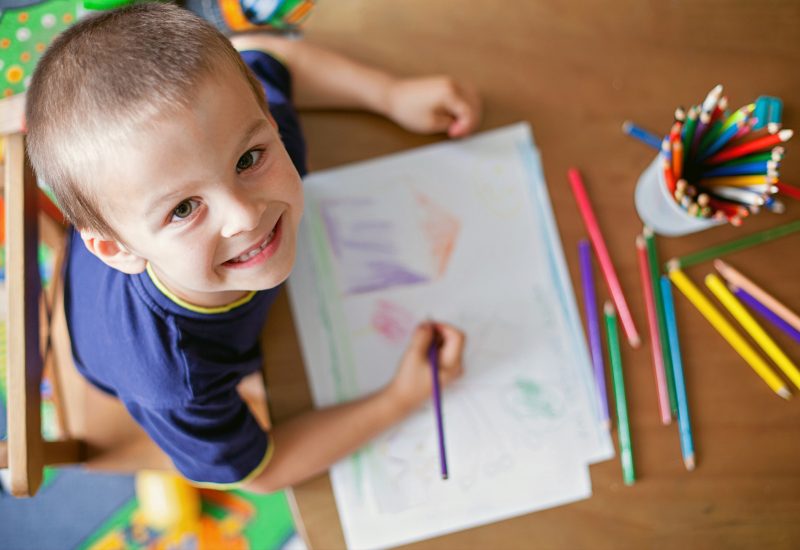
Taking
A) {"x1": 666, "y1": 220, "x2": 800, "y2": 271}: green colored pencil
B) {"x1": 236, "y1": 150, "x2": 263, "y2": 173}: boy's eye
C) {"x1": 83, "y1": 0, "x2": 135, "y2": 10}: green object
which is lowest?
{"x1": 666, "y1": 220, "x2": 800, "y2": 271}: green colored pencil

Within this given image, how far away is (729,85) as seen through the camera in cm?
70

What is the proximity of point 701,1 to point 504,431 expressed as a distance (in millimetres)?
504

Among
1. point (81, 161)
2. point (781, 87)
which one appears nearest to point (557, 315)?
point (781, 87)

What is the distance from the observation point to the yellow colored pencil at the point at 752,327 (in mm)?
653

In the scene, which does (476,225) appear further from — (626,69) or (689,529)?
(689,529)

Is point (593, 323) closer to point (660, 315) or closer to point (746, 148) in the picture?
point (660, 315)

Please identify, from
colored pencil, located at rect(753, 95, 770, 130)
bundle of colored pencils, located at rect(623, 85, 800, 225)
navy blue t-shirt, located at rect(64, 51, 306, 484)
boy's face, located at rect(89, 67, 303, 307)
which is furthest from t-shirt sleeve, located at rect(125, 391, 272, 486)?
colored pencil, located at rect(753, 95, 770, 130)

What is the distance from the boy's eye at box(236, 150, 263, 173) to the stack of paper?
0.21 meters

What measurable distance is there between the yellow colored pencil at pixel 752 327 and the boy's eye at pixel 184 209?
1.65 ft

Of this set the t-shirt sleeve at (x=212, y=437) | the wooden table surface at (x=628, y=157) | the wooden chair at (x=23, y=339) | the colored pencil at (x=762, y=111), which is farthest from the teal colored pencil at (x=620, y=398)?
the wooden chair at (x=23, y=339)

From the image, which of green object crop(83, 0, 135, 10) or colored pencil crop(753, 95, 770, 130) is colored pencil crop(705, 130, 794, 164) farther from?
green object crop(83, 0, 135, 10)

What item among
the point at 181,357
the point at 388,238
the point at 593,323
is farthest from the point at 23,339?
the point at 593,323

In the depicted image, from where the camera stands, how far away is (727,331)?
2.16 feet

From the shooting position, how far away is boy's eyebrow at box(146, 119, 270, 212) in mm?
419
